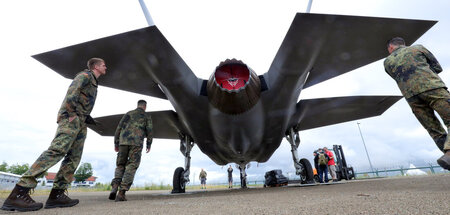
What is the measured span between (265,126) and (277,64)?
5.72ft

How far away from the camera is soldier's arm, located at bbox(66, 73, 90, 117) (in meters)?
2.84

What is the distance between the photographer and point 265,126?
505 cm

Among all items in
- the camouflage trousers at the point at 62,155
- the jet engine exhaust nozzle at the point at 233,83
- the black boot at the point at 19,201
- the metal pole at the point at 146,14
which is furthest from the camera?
the metal pole at the point at 146,14

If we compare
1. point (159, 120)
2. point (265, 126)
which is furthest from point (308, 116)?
point (159, 120)

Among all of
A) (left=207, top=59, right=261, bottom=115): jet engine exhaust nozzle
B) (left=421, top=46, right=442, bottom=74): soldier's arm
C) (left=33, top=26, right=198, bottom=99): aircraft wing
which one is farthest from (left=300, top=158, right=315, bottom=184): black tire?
(left=33, top=26, right=198, bottom=99): aircraft wing

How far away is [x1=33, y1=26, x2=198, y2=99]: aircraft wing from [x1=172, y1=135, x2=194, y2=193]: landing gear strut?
2823 millimetres

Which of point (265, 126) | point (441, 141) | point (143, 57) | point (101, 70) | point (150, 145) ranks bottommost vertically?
point (441, 141)

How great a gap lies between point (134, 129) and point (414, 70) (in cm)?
434

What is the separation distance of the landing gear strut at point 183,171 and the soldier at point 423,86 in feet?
16.5

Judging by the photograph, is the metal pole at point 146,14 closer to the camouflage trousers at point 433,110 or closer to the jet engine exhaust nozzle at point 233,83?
the jet engine exhaust nozzle at point 233,83

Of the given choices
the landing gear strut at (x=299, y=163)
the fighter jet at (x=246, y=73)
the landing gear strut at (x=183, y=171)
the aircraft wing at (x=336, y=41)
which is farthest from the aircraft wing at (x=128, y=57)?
the landing gear strut at (x=299, y=163)

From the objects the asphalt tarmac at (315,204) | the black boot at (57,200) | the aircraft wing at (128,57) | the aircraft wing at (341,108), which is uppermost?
the aircraft wing at (341,108)

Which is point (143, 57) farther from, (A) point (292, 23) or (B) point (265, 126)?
(B) point (265, 126)

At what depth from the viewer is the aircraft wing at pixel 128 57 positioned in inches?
120
